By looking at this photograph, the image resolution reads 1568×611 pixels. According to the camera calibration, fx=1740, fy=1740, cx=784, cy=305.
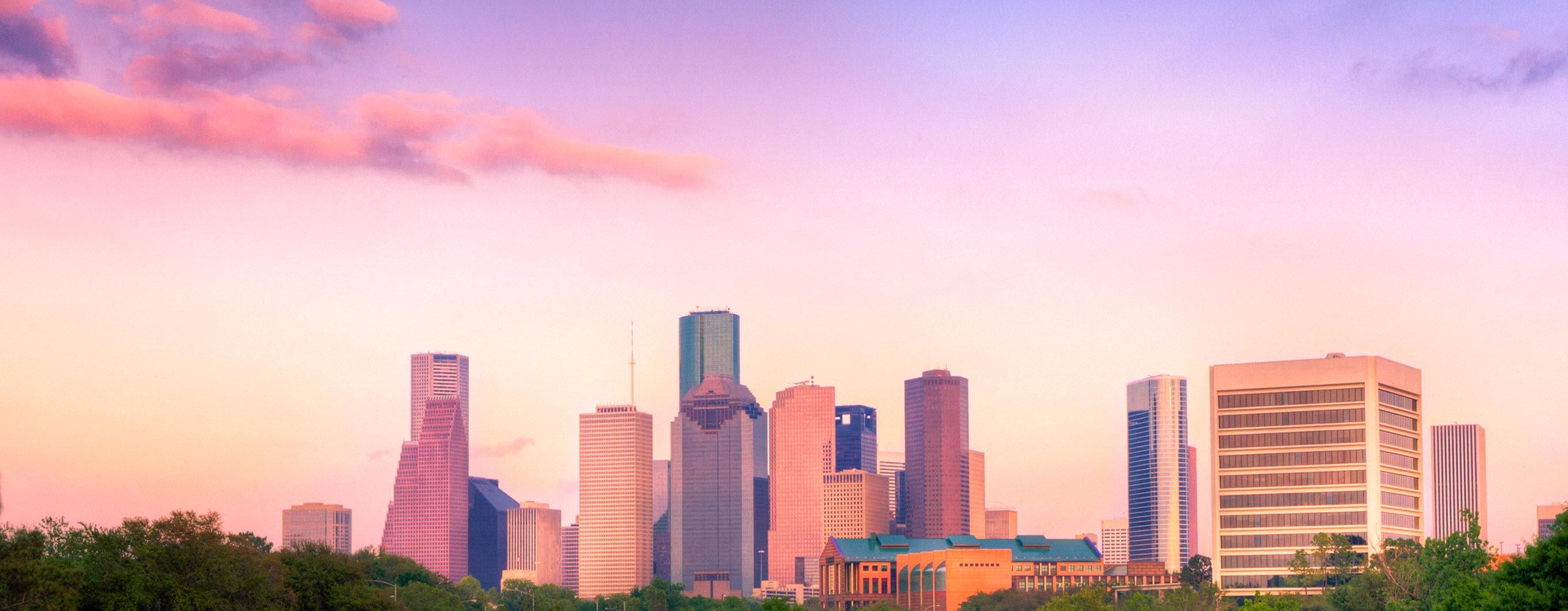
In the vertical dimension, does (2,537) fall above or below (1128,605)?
above

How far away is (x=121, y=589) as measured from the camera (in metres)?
116

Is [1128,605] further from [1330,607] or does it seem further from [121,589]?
[121,589]

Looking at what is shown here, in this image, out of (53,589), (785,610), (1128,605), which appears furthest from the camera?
(1128,605)

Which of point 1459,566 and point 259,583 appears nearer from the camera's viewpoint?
point 259,583

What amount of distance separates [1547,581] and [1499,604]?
3.33 meters

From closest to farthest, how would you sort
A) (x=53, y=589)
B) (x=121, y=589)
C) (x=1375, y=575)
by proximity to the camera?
(x=53, y=589) → (x=121, y=589) → (x=1375, y=575)

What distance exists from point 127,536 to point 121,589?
4.75m

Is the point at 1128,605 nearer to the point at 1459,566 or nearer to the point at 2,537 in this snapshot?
the point at 1459,566

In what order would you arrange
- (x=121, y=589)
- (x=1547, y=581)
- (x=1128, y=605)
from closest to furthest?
(x=1547, y=581), (x=121, y=589), (x=1128, y=605)

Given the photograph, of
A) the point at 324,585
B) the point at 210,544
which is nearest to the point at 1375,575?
the point at 324,585

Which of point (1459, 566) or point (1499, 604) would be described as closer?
point (1499, 604)

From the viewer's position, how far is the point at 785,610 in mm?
153750

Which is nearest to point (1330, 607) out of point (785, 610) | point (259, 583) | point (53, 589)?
point (785, 610)

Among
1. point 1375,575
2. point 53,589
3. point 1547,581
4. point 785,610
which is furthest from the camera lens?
point 1375,575
